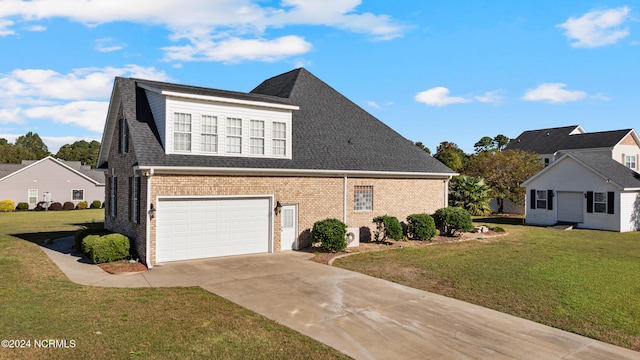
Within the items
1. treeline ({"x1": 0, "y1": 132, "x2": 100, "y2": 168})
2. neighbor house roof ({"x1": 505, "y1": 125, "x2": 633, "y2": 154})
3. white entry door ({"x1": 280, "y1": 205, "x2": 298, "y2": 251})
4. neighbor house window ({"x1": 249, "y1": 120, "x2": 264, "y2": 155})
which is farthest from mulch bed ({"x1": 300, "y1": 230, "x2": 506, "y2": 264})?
treeline ({"x1": 0, "y1": 132, "x2": 100, "y2": 168})

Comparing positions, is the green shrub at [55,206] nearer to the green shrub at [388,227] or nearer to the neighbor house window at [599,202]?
the green shrub at [388,227]

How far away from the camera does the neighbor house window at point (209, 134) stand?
658 inches

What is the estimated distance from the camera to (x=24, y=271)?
13.9 m

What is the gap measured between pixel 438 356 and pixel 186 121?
1267 cm

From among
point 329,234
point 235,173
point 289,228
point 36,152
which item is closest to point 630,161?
point 329,234

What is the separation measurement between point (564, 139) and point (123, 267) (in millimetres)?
52391

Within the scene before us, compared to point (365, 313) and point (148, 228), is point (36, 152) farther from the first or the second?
point (365, 313)

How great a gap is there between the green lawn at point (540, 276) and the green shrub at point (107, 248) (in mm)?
7976

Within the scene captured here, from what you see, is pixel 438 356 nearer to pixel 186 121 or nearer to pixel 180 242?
pixel 180 242

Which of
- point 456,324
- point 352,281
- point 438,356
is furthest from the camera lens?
point 352,281

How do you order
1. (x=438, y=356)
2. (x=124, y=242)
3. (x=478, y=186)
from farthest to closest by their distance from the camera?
(x=478, y=186)
(x=124, y=242)
(x=438, y=356)

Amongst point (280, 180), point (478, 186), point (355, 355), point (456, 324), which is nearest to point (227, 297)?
point (355, 355)

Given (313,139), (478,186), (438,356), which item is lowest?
(438,356)

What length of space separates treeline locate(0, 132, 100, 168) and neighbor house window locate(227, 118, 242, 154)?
6543 cm
